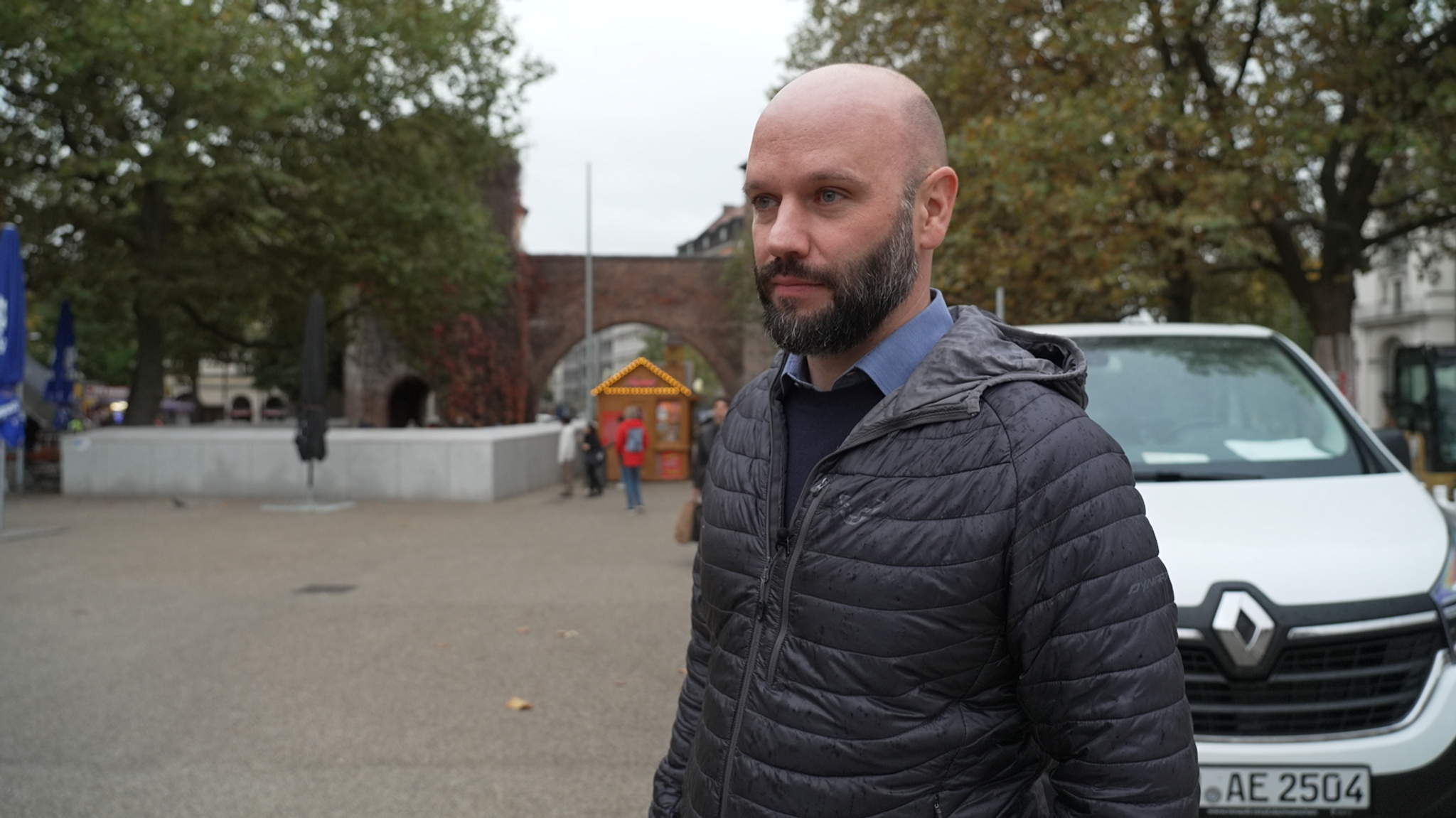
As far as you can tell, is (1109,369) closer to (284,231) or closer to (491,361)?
(284,231)

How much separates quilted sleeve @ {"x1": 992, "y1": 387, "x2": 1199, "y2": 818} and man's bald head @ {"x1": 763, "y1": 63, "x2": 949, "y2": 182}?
417 millimetres

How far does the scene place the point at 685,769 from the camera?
2.08 m

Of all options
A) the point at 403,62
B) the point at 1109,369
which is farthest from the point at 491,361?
the point at 1109,369

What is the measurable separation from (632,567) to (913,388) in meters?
11.2

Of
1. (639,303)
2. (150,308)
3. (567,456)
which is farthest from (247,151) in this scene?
(639,303)

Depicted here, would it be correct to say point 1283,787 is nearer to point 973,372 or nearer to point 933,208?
point 973,372

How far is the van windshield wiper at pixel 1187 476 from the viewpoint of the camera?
4.52m

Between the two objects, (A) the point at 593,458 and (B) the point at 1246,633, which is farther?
(A) the point at 593,458

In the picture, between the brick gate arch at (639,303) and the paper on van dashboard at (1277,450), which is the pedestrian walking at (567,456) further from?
the paper on van dashboard at (1277,450)

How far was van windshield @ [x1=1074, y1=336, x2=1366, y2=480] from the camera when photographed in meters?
4.67

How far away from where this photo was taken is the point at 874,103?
1716 mm

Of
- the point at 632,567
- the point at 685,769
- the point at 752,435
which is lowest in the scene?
the point at 632,567

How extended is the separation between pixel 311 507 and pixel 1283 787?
1730cm

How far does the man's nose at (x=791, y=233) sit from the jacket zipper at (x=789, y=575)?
322mm
